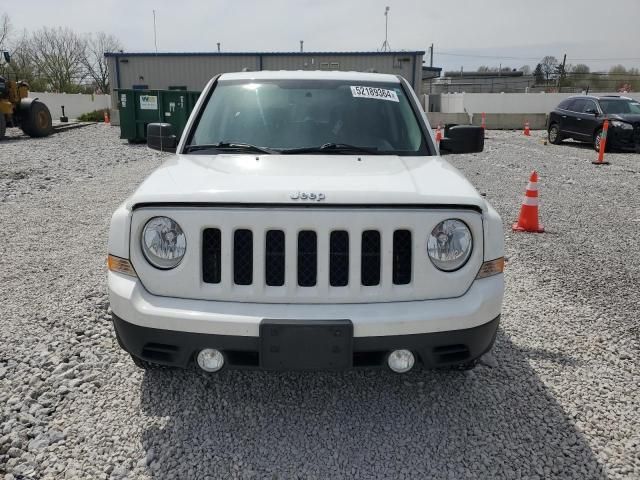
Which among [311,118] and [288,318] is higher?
[311,118]

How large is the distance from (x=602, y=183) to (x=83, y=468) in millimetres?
10822

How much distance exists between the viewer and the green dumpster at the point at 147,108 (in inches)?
742

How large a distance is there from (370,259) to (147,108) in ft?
60.0

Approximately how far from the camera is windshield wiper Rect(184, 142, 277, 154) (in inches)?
134

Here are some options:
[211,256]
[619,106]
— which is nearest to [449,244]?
[211,256]

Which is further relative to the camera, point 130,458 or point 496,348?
point 496,348

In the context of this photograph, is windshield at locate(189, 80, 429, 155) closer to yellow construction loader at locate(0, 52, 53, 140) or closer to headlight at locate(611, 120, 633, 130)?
headlight at locate(611, 120, 633, 130)

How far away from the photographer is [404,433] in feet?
8.85

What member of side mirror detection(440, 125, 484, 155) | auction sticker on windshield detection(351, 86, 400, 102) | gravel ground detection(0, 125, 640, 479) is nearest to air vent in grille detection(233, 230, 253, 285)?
gravel ground detection(0, 125, 640, 479)

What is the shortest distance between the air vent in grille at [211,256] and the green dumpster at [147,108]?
17381 mm

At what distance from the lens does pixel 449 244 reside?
249cm

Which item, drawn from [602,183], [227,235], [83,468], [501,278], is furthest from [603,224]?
[83,468]

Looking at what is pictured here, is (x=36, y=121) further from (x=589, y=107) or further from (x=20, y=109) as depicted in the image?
(x=589, y=107)

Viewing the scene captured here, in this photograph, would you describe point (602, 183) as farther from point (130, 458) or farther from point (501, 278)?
point (130, 458)
